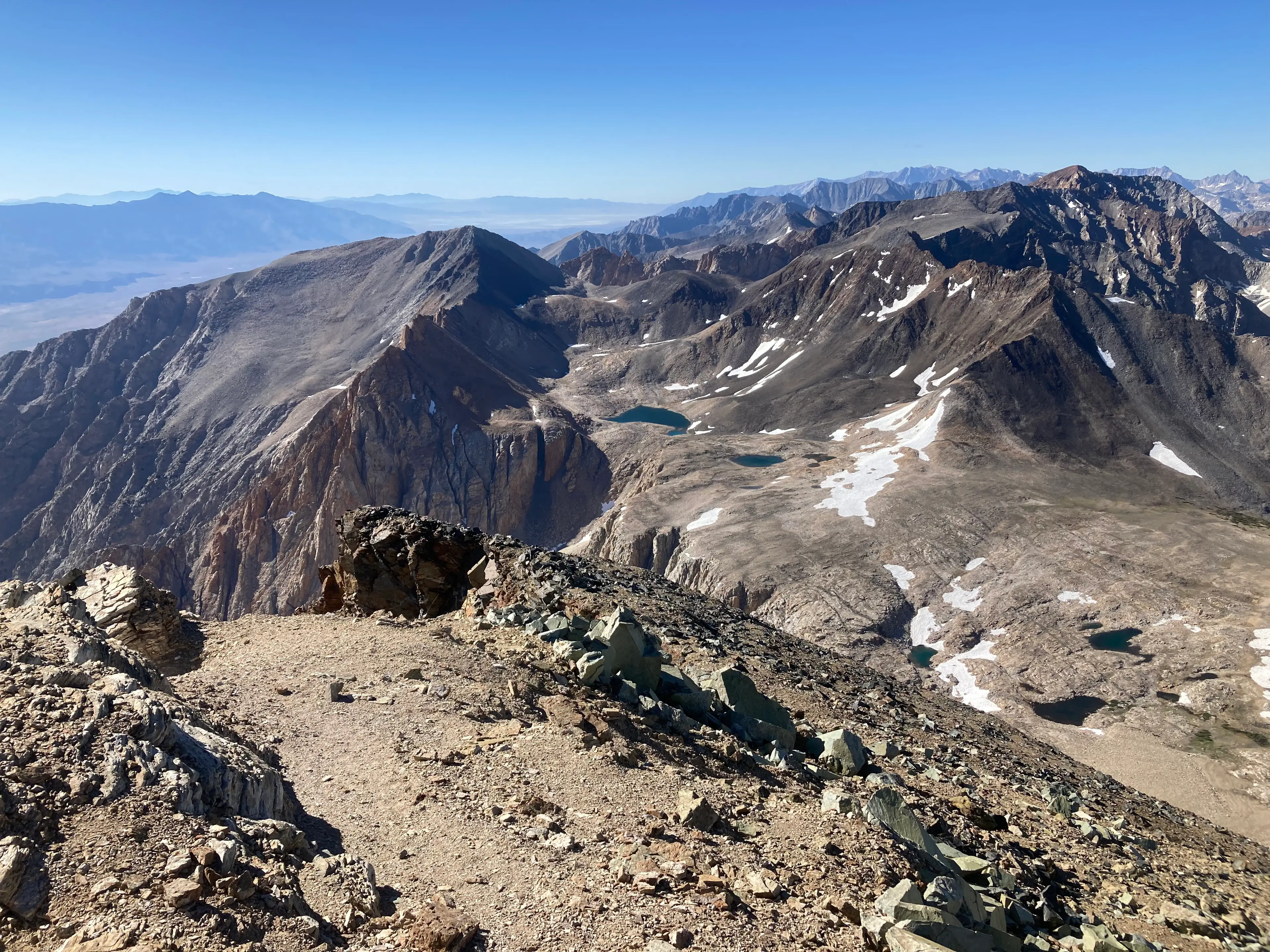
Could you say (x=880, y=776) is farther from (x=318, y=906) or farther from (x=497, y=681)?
(x=318, y=906)

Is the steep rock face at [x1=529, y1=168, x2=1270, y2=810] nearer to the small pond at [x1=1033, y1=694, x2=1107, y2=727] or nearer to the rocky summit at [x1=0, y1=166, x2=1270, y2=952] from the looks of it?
the small pond at [x1=1033, y1=694, x2=1107, y2=727]

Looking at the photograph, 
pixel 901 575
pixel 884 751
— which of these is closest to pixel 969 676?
pixel 901 575

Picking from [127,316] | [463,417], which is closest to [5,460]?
[127,316]

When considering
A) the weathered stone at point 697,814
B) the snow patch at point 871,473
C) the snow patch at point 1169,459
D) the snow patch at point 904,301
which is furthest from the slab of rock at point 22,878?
the snow patch at point 904,301

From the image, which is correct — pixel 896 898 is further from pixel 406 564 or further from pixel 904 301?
pixel 904 301

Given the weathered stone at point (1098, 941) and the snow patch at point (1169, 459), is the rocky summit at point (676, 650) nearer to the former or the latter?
the weathered stone at point (1098, 941)
